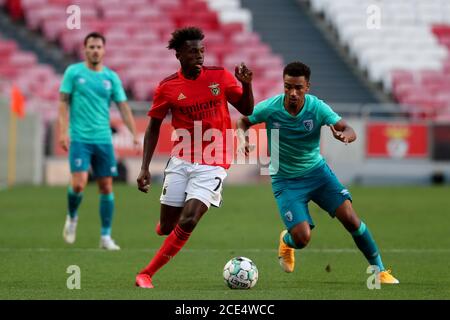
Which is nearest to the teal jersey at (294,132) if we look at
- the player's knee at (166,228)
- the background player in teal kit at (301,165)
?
the background player in teal kit at (301,165)

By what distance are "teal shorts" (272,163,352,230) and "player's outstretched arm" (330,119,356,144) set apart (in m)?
0.63

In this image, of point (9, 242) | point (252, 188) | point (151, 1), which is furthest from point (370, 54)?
point (9, 242)

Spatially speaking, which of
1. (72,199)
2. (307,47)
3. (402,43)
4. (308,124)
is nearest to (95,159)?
(72,199)

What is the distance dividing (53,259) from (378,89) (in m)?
20.3

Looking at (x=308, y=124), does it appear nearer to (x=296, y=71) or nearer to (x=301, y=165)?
(x=301, y=165)

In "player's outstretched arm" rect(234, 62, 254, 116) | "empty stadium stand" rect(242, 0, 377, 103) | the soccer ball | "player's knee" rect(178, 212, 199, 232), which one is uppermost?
"empty stadium stand" rect(242, 0, 377, 103)

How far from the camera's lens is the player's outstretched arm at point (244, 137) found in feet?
32.6

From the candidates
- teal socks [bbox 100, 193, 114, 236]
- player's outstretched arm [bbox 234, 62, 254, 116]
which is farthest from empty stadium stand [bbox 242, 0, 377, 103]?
player's outstretched arm [bbox 234, 62, 254, 116]

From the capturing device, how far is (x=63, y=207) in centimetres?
1966

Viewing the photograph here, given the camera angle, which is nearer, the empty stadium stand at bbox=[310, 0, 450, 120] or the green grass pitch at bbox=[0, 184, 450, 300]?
the green grass pitch at bbox=[0, 184, 450, 300]

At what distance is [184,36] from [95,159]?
448 centimetres

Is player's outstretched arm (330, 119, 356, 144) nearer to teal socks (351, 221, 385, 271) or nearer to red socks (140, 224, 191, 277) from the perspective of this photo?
teal socks (351, 221, 385, 271)

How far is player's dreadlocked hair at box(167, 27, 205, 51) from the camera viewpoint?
9492 mm
